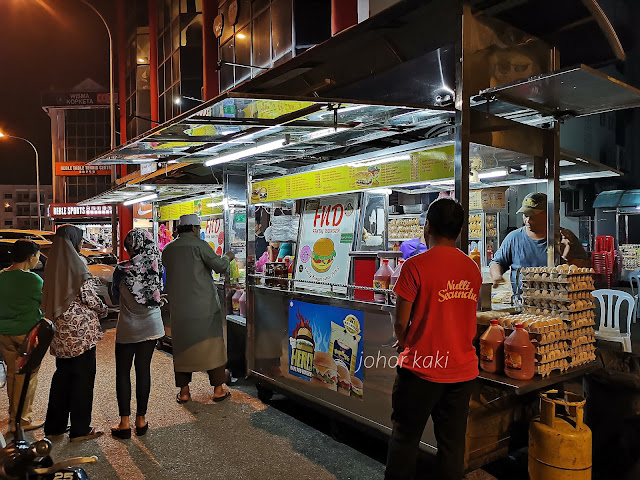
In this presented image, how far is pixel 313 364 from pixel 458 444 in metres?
2.36

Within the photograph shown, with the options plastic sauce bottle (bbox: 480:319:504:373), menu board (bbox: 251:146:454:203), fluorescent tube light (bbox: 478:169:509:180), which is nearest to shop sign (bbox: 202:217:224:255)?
menu board (bbox: 251:146:454:203)

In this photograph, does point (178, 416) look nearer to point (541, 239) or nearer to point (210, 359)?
point (210, 359)

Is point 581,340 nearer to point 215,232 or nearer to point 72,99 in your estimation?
point 215,232

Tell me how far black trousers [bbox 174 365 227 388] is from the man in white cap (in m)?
0.01

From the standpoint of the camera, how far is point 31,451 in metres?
1.91

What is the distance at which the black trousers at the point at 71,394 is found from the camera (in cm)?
469

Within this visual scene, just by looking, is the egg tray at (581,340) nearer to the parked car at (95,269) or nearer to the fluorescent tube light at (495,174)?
the fluorescent tube light at (495,174)

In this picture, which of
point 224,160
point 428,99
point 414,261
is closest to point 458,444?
point 414,261

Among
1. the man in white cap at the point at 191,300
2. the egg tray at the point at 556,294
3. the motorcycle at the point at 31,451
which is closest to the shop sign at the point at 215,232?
the man in white cap at the point at 191,300

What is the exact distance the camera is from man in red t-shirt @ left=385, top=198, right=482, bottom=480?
2873 mm

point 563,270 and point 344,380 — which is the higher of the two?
point 563,270

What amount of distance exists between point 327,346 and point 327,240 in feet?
7.46

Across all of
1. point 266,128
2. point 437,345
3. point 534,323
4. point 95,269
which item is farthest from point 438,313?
point 95,269

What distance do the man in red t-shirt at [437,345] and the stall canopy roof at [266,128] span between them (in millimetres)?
1483
